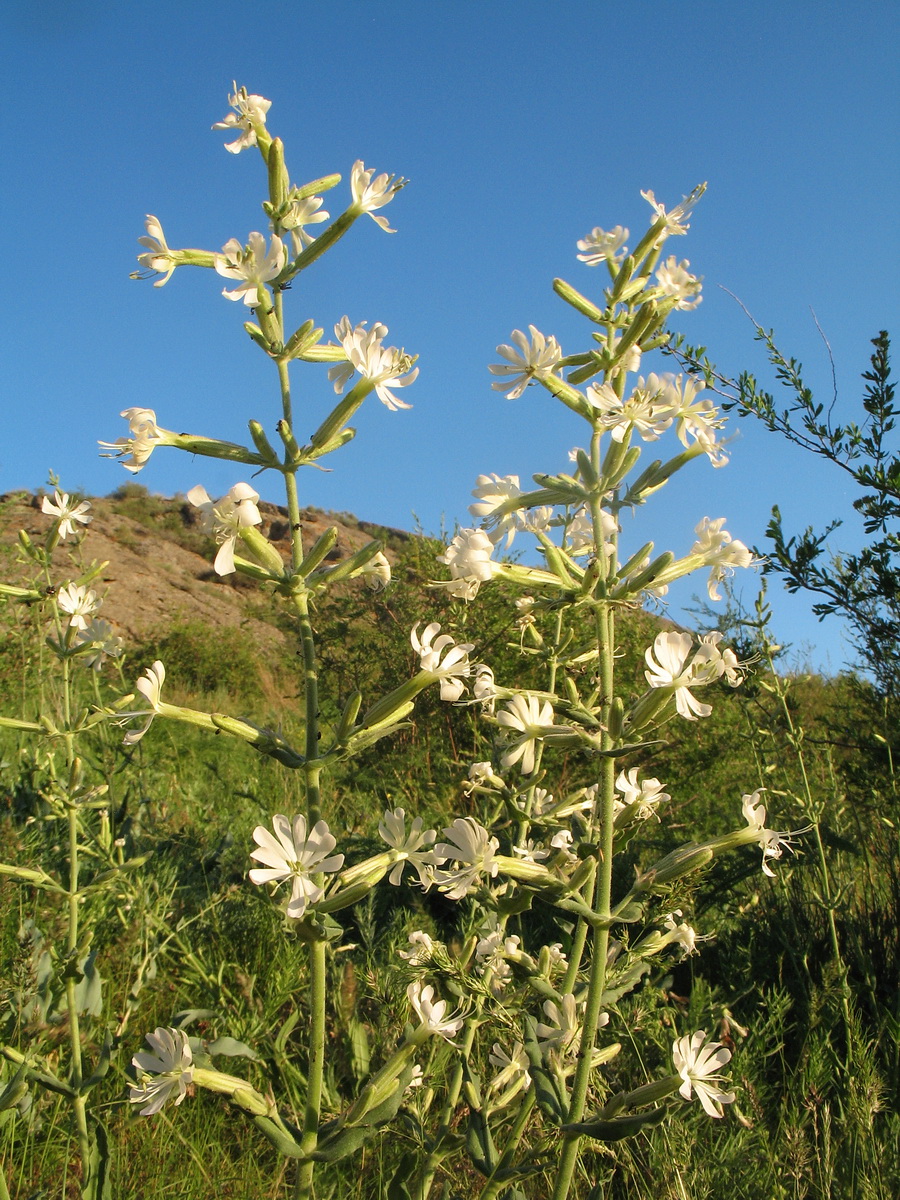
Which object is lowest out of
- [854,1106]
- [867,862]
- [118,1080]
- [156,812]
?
[118,1080]

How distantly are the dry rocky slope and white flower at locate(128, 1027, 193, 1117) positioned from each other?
38.7 ft

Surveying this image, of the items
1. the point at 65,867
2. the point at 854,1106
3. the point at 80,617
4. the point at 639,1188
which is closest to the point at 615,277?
the point at 80,617

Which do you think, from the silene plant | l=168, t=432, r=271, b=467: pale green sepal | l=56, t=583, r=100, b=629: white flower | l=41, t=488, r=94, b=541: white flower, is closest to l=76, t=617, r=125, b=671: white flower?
l=56, t=583, r=100, b=629: white flower

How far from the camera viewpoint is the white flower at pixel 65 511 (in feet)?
8.98

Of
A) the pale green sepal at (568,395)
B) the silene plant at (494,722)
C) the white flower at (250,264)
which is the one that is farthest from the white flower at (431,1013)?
the white flower at (250,264)

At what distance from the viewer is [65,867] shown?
3.74 meters

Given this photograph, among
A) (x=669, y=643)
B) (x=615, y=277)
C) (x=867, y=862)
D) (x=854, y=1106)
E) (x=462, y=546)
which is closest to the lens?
(x=669, y=643)

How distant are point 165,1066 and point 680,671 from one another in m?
1.27

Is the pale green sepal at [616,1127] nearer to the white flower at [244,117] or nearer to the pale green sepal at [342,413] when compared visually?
the pale green sepal at [342,413]

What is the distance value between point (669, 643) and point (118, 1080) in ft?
7.91

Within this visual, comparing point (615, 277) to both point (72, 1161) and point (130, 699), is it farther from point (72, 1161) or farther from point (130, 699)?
point (72, 1161)

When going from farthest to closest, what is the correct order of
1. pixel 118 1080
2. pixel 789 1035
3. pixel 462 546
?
pixel 789 1035 → pixel 118 1080 → pixel 462 546

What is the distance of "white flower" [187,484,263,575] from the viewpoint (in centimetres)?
151

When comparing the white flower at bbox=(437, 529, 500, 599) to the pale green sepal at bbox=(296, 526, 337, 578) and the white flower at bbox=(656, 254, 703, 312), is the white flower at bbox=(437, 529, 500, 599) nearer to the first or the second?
the pale green sepal at bbox=(296, 526, 337, 578)
